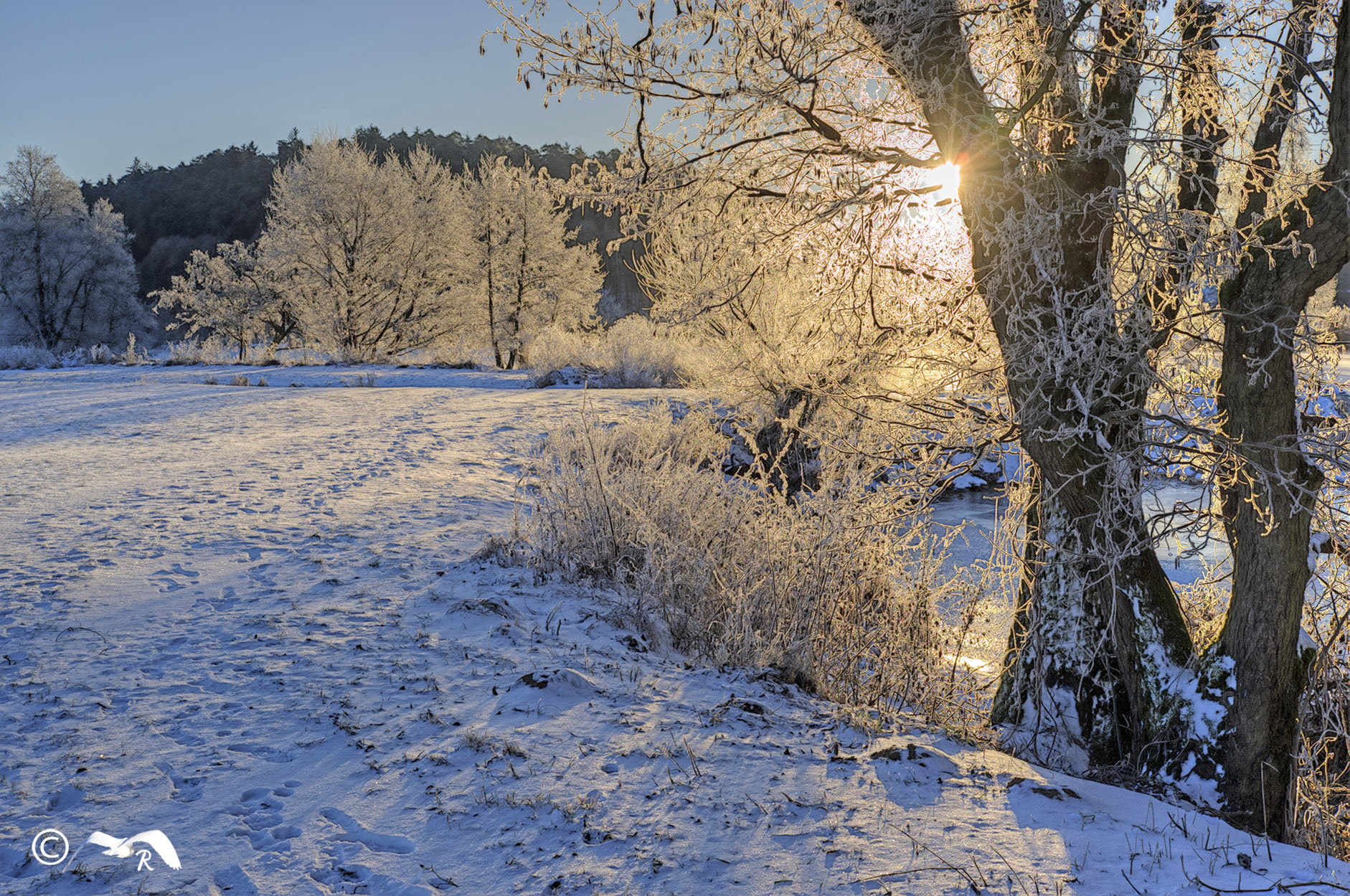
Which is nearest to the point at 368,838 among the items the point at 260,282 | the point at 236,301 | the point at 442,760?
the point at 442,760

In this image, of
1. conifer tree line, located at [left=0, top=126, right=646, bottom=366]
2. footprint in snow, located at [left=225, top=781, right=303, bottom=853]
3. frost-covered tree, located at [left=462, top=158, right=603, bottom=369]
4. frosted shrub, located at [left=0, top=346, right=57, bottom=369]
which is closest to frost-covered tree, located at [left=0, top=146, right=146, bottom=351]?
conifer tree line, located at [left=0, top=126, right=646, bottom=366]

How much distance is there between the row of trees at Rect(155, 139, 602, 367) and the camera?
24.2 m

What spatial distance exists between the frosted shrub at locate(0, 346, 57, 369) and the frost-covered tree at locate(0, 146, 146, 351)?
49.2 feet

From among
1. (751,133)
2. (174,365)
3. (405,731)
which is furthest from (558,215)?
(405,731)

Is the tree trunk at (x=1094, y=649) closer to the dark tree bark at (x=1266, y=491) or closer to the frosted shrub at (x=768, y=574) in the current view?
the dark tree bark at (x=1266, y=491)

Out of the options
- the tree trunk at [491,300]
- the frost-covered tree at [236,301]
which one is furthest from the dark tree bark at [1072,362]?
the frost-covered tree at [236,301]

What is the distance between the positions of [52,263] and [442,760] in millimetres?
40541

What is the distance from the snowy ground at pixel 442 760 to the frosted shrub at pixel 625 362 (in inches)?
475

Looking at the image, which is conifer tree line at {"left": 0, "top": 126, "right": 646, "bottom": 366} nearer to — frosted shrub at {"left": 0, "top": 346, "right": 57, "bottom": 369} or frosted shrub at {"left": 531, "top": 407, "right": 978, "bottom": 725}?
frosted shrub at {"left": 0, "top": 346, "right": 57, "bottom": 369}

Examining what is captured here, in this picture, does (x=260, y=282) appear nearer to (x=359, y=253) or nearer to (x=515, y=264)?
(x=359, y=253)

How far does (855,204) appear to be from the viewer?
14.4ft

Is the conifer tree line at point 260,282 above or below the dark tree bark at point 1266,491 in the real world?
above

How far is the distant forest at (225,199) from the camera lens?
6003 cm

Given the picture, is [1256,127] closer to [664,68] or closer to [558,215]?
[664,68]
